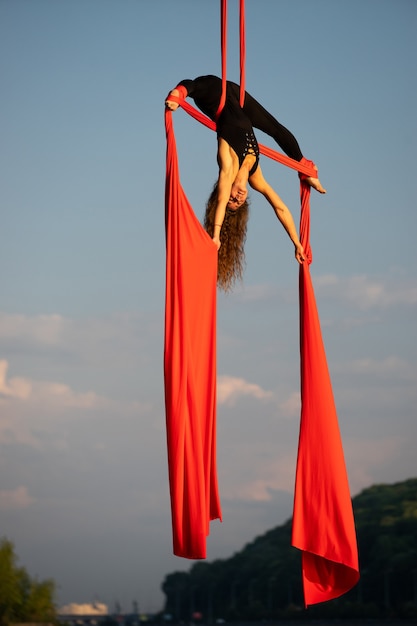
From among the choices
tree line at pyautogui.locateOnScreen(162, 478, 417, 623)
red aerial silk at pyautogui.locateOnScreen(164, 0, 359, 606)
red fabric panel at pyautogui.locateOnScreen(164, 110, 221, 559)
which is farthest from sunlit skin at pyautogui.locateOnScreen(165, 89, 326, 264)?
tree line at pyautogui.locateOnScreen(162, 478, 417, 623)

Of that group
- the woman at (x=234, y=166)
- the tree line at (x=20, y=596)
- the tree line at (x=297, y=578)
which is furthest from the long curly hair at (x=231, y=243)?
the tree line at (x=297, y=578)

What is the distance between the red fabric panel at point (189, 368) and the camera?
7.84 meters

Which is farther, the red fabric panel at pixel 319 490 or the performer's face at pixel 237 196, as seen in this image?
the performer's face at pixel 237 196

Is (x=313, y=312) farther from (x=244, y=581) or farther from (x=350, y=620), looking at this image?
(x=244, y=581)

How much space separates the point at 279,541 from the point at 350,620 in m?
20.2

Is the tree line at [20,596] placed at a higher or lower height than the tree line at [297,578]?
lower

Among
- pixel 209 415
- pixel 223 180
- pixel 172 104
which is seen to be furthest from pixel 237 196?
pixel 209 415

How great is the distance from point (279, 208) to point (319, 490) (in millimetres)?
2582

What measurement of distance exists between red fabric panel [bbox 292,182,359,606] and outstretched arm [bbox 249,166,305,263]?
1.54ft

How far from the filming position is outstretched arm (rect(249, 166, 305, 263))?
9.20 metres

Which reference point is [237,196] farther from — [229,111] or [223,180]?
[229,111]

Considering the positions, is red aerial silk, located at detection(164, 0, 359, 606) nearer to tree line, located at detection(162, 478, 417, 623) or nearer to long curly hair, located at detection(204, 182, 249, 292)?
long curly hair, located at detection(204, 182, 249, 292)

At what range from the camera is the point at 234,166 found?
28.8 ft

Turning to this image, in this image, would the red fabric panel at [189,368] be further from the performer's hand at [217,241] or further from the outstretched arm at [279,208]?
the outstretched arm at [279,208]
